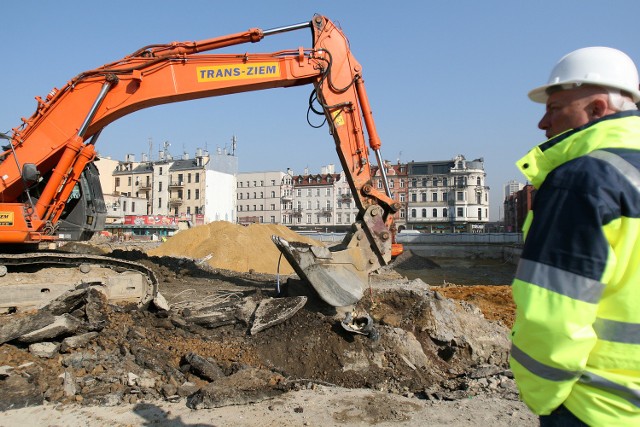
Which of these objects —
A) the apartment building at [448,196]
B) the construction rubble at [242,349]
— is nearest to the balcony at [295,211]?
Answer: the apartment building at [448,196]

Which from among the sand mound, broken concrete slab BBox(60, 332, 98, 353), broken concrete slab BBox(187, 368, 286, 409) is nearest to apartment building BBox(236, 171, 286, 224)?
the sand mound

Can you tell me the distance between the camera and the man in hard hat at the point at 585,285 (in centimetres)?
145

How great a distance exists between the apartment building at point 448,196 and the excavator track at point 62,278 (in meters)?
60.3

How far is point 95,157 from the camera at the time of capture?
7.68 metres

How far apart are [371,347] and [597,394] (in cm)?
502

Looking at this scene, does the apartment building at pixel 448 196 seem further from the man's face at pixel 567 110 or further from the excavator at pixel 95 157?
the man's face at pixel 567 110

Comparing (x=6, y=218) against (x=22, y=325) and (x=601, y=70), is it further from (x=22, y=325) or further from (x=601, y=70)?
(x=601, y=70)

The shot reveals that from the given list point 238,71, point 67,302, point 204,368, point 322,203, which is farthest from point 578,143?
point 322,203

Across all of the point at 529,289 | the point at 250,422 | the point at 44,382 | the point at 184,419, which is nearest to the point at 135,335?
the point at 44,382

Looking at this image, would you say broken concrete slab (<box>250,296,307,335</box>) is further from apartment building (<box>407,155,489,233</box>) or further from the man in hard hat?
apartment building (<box>407,155,489,233</box>)

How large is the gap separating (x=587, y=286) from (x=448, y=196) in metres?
66.0

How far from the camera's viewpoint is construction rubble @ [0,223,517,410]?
511cm

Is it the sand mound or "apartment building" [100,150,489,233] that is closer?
the sand mound

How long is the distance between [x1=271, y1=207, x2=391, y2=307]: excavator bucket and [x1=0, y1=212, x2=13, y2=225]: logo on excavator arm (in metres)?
3.61
